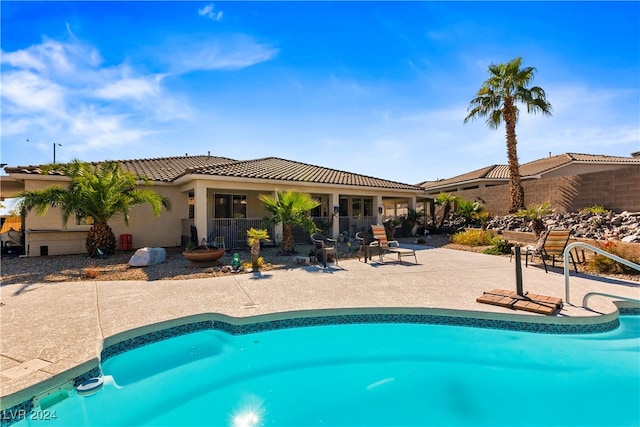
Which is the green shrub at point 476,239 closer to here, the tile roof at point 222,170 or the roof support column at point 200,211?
the tile roof at point 222,170

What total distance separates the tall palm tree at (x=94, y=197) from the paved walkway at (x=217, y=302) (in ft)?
12.9

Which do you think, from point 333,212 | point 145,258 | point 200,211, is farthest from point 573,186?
point 145,258

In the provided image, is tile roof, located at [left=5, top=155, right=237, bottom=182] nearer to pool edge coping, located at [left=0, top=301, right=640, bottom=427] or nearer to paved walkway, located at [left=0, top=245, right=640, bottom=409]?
paved walkway, located at [left=0, top=245, right=640, bottom=409]

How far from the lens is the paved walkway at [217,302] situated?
12.8 ft

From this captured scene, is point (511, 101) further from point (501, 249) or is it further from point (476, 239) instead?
point (501, 249)

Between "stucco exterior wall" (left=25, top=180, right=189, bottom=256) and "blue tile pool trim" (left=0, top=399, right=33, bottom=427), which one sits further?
"stucco exterior wall" (left=25, top=180, right=189, bottom=256)

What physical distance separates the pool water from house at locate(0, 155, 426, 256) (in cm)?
850

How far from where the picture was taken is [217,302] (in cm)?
620

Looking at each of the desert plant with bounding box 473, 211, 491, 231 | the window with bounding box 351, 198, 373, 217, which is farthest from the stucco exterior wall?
the desert plant with bounding box 473, 211, 491, 231

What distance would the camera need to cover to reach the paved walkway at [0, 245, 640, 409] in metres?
3.91

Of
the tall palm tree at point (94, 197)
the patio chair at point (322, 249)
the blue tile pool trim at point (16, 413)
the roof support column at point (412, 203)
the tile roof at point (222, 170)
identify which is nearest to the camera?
the blue tile pool trim at point (16, 413)

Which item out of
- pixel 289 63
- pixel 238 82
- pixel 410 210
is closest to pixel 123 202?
pixel 238 82

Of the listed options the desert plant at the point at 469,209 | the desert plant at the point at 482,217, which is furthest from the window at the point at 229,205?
the desert plant at the point at 482,217

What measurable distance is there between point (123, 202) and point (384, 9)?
37.7ft
